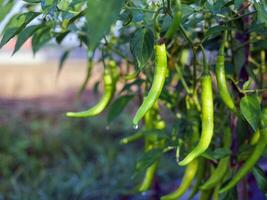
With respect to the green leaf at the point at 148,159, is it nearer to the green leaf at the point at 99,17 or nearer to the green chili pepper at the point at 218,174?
the green chili pepper at the point at 218,174

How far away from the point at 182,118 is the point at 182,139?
62 mm

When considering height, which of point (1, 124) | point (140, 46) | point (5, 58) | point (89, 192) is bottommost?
point (89, 192)

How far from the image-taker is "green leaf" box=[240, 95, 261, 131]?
0.85m

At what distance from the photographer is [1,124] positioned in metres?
3.44

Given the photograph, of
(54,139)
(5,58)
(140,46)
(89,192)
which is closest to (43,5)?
(140,46)

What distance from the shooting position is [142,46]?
837mm

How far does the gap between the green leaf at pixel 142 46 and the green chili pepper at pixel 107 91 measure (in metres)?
0.27

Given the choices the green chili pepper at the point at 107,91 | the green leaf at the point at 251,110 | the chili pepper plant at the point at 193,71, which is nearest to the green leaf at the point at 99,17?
the chili pepper plant at the point at 193,71

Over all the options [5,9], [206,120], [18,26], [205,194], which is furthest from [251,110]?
[5,9]

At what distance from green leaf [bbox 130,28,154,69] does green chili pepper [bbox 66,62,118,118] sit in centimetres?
27

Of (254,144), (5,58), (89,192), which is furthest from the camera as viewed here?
(5,58)

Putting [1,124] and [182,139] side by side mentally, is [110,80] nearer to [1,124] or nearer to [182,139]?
[182,139]

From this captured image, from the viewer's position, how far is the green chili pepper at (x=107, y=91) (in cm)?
112

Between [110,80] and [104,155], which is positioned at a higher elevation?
[110,80]
